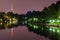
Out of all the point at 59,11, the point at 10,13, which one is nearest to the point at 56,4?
the point at 59,11

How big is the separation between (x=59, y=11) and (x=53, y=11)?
13.3 feet

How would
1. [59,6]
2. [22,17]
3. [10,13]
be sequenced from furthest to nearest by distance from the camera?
[22,17], [10,13], [59,6]

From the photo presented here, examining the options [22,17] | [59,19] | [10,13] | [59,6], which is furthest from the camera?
[22,17]

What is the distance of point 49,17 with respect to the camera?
77.9 m

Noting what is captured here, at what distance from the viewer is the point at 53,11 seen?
76562mm

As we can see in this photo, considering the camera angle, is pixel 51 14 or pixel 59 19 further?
pixel 51 14

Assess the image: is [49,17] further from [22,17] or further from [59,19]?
[22,17]

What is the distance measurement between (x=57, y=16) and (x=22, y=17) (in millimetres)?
106509

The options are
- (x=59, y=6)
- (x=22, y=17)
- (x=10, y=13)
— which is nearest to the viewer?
(x=59, y=6)

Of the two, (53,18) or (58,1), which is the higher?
(58,1)

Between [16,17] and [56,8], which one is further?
[16,17]

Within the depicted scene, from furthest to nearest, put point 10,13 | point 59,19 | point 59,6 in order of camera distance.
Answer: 1. point 10,13
2. point 59,6
3. point 59,19

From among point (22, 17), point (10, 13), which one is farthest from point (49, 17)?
point (22, 17)

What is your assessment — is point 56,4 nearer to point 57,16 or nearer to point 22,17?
point 57,16
